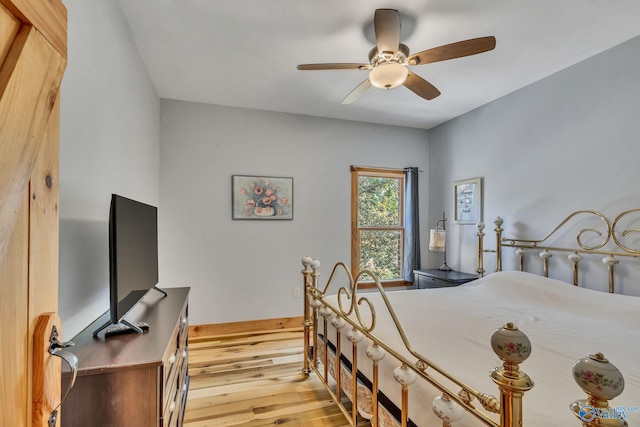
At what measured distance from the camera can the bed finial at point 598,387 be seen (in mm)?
523

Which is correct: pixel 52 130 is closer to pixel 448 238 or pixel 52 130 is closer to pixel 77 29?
pixel 77 29

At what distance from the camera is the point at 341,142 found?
3.76 m

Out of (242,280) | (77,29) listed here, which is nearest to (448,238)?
(242,280)

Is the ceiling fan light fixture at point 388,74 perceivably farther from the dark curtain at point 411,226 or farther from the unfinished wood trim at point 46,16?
the dark curtain at point 411,226

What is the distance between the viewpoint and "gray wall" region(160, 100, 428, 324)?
317 centimetres

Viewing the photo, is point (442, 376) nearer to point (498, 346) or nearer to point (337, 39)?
point (498, 346)

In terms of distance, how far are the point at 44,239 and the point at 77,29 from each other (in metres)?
1.14

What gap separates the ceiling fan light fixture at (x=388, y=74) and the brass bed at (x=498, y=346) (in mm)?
1189

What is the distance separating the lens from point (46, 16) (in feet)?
1.94

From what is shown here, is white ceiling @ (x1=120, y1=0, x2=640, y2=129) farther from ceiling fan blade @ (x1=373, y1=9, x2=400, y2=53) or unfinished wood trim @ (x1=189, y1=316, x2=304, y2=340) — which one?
unfinished wood trim @ (x1=189, y1=316, x2=304, y2=340)

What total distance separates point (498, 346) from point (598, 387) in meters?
0.17

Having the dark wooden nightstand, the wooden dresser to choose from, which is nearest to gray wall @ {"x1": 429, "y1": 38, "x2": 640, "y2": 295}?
the dark wooden nightstand

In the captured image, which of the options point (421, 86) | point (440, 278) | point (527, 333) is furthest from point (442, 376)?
point (440, 278)

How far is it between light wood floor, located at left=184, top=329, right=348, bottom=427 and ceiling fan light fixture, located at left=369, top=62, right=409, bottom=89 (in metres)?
2.15
